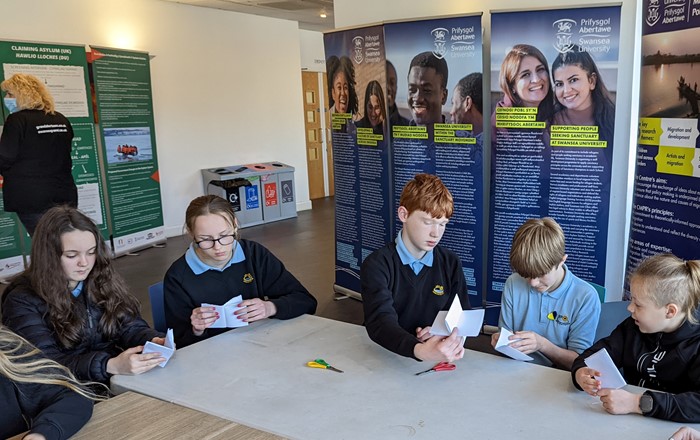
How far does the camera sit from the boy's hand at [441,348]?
1679 millimetres

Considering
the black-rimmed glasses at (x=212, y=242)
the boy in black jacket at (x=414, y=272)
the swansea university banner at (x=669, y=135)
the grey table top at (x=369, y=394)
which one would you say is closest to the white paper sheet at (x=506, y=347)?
the grey table top at (x=369, y=394)

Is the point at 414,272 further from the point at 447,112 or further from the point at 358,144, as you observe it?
the point at 358,144

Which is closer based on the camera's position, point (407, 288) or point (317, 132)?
point (407, 288)

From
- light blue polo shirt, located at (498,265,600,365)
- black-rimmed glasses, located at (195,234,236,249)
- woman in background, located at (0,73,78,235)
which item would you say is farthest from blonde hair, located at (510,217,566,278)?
woman in background, located at (0,73,78,235)

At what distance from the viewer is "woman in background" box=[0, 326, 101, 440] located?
1460 millimetres

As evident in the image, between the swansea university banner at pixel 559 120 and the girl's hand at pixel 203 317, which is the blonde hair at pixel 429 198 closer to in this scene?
the girl's hand at pixel 203 317

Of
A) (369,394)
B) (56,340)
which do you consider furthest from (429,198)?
(56,340)

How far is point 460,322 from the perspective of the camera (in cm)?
173

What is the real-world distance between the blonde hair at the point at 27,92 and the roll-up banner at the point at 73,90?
114 cm

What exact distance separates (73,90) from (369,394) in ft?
19.3

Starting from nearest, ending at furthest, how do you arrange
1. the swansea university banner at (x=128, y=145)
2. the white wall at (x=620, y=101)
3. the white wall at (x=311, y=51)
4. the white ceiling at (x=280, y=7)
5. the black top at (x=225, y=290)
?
the black top at (x=225, y=290), the white wall at (x=620, y=101), the swansea university banner at (x=128, y=145), the white ceiling at (x=280, y=7), the white wall at (x=311, y=51)

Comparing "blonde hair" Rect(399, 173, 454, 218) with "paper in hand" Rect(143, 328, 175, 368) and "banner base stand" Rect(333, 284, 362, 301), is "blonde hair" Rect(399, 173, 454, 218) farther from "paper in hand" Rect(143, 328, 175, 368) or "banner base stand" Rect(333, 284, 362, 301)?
"banner base stand" Rect(333, 284, 362, 301)

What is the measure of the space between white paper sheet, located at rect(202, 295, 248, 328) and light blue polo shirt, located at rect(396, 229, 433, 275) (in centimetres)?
63

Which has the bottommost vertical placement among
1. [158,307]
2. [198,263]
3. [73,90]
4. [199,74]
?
[158,307]
